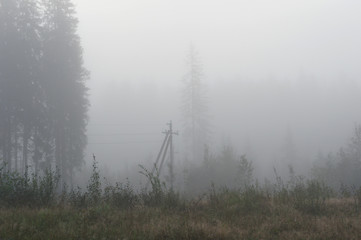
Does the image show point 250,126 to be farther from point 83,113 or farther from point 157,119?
point 83,113

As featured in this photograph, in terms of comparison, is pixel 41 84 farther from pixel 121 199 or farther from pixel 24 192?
pixel 121 199

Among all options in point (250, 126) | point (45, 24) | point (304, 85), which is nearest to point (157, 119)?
point (250, 126)

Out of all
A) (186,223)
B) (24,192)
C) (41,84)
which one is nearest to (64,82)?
(41,84)

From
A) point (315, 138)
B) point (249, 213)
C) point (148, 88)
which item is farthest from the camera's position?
point (148, 88)

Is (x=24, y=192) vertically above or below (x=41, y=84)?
below

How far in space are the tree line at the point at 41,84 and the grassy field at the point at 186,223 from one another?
17.8 metres

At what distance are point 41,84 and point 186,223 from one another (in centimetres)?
2329

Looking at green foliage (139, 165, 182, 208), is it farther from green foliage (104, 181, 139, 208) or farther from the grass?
green foliage (104, 181, 139, 208)

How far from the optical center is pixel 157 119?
76.0m

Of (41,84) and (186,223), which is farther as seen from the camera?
(41,84)

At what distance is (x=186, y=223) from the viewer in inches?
172

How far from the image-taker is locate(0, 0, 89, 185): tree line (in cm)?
2217

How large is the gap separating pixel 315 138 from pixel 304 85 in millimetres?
27211

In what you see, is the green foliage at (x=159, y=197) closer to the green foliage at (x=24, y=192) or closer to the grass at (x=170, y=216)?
the grass at (x=170, y=216)
